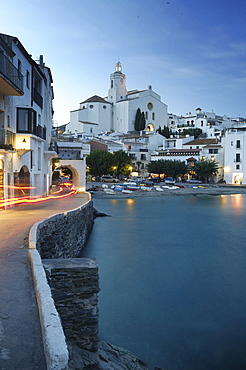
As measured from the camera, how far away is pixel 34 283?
19.2 ft

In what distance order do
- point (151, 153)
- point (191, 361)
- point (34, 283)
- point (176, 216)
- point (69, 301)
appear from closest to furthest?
1. point (34, 283)
2. point (69, 301)
3. point (191, 361)
4. point (176, 216)
5. point (151, 153)

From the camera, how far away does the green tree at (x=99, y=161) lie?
63875mm

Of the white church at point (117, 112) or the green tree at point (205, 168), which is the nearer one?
the green tree at point (205, 168)

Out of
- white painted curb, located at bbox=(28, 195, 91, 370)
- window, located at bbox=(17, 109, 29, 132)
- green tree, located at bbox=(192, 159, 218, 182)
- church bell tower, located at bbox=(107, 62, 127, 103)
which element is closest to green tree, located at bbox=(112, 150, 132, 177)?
green tree, located at bbox=(192, 159, 218, 182)

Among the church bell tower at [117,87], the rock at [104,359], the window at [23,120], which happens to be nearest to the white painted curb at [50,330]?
the rock at [104,359]

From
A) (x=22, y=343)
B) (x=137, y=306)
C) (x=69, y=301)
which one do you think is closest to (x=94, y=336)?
(x=69, y=301)

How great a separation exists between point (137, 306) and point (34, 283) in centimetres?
708

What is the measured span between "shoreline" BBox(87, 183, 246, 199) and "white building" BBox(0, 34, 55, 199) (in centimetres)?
2924

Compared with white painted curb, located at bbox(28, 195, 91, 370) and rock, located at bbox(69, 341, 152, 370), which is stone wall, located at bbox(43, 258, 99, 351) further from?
white painted curb, located at bbox(28, 195, 91, 370)

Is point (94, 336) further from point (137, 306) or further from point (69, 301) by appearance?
point (137, 306)

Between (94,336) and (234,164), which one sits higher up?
(234,164)

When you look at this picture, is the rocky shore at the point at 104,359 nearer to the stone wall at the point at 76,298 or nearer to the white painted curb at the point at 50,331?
the stone wall at the point at 76,298

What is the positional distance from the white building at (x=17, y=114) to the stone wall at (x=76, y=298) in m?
9.98

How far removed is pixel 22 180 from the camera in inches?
788
